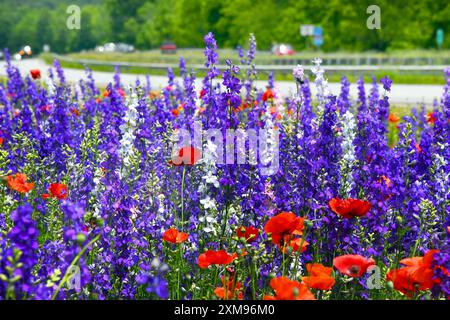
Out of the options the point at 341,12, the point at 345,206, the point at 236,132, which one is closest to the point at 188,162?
the point at 236,132

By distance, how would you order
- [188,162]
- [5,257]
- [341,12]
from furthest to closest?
[341,12]
[188,162]
[5,257]

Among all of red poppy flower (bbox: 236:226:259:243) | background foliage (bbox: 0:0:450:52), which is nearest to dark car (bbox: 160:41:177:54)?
background foliage (bbox: 0:0:450:52)

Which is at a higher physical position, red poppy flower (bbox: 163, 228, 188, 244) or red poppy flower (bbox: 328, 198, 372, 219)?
red poppy flower (bbox: 328, 198, 372, 219)

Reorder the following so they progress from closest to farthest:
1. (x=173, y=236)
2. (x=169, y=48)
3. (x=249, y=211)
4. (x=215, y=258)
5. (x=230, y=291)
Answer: (x=215, y=258), (x=230, y=291), (x=173, y=236), (x=249, y=211), (x=169, y=48)

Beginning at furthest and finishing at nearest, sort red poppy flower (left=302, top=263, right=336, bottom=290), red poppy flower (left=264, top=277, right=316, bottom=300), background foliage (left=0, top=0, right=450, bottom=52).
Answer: background foliage (left=0, top=0, right=450, bottom=52) < red poppy flower (left=302, top=263, right=336, bottom=290) < red poppy flower (left=264, top=277, right=316, bottom=300)

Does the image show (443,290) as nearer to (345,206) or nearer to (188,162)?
(345,206)

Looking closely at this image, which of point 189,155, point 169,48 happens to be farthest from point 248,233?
point 169,48

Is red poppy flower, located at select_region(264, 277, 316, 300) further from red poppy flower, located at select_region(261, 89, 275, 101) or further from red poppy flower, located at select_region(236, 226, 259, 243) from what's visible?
red poppy flower, located at select_region(261, 89, 275, 101)

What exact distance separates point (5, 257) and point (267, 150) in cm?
215

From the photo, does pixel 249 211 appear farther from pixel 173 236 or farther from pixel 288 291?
pixel 288 291

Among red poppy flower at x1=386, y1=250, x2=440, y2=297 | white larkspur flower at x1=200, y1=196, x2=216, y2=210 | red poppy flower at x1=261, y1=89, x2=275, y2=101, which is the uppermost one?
red poppy flower at x1=261, y1=89, x2=275, y2=101

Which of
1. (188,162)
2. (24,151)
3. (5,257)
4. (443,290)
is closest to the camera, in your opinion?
(5,257)

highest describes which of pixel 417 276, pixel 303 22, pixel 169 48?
pixel 303 22
